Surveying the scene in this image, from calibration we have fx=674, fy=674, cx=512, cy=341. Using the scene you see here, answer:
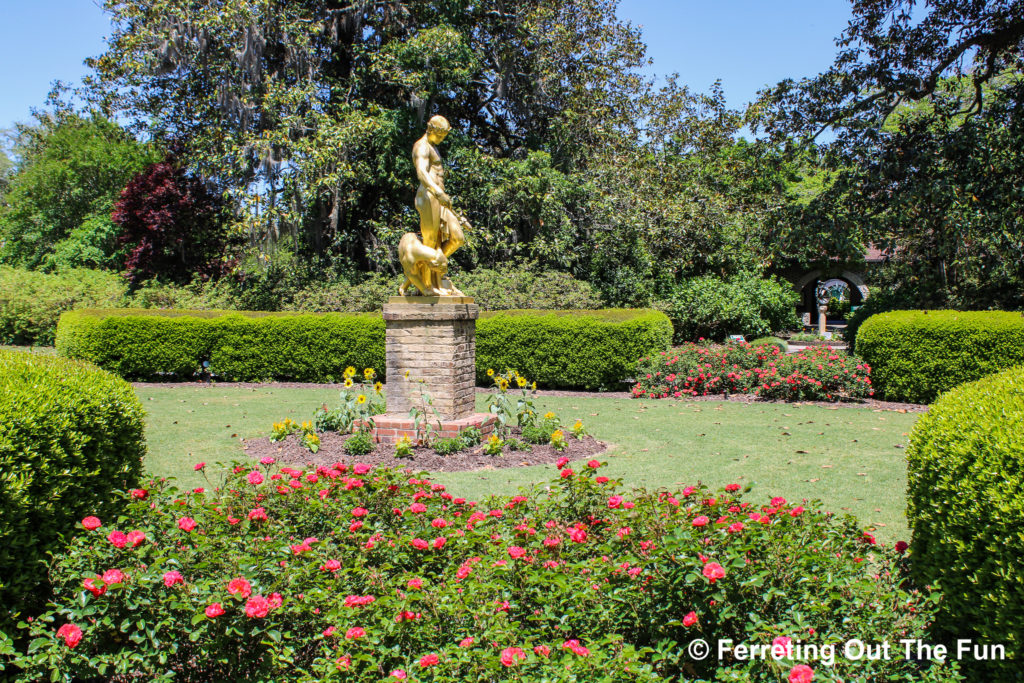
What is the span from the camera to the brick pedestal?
7246 millimetres

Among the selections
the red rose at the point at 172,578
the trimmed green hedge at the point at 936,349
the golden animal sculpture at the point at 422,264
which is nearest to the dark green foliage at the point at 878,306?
the trimmed green hedge at the point at 936,349

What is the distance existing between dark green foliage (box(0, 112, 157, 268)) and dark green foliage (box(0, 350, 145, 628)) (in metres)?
26.3

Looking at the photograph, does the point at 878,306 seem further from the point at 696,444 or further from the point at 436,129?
the point at 436,129

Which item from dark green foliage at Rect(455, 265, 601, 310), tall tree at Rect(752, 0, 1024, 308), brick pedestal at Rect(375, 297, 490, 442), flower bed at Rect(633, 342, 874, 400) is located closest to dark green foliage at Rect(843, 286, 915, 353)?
tall tree at Rect(752, 0, 1024, 308)

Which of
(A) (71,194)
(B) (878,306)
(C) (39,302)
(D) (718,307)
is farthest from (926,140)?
(A) (71,194)

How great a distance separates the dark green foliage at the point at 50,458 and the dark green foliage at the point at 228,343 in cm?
933

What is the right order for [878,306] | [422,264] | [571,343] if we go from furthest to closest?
[878,306] → [571,343] → [422,264]

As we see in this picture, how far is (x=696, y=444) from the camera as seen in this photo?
7297 mm

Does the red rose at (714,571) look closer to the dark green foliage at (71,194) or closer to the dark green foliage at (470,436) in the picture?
the dark green foliage at (470,436)

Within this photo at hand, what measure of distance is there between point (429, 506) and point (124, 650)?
1.65m

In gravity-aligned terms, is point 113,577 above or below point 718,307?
below

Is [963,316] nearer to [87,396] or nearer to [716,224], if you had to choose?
[716,224]

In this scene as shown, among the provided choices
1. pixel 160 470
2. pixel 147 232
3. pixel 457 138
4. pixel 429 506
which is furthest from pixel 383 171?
pixel 429 506

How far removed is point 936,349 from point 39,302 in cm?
1962
